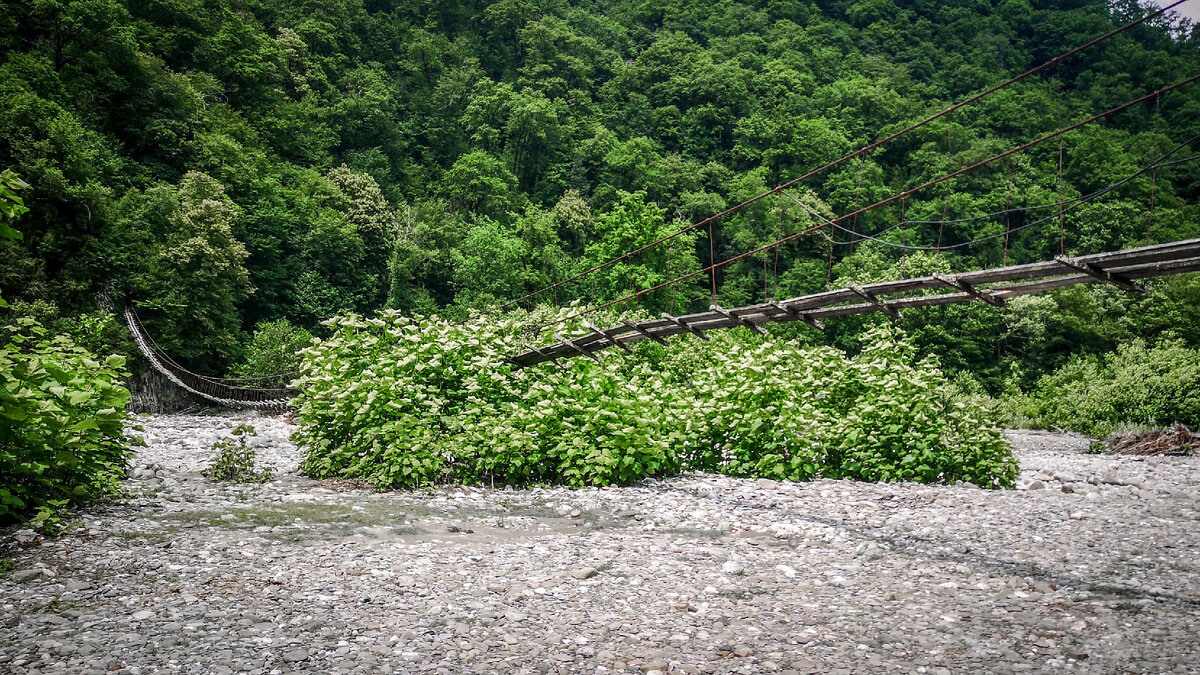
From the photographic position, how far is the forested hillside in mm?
28984

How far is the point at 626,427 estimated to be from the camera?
1004 centimetres

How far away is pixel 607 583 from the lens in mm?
6008

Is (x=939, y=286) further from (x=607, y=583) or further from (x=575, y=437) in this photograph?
(x=607, y=583)

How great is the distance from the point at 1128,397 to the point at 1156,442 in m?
6.52

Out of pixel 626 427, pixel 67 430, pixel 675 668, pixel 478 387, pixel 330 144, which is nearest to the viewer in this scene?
pixel 675 668

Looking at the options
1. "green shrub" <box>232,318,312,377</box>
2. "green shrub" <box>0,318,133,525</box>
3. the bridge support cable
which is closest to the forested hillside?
"green shrub" <box>232,318,312,377</box>

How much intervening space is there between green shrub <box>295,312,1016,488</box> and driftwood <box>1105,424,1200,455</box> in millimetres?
9307

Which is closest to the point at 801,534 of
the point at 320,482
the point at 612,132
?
the point at 320,482

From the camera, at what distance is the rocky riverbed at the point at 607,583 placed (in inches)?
177

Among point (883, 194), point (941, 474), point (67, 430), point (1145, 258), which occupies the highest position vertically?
point (883, 194)

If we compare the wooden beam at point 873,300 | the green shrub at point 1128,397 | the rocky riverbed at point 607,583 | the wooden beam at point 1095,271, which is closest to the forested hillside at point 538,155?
the green shrub at point 1128,397

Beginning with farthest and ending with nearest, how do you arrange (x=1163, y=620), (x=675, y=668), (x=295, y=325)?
(x=295, y=325) < (x=1163, y=620) < (x=675, y=668)

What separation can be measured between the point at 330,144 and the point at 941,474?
45.8 m

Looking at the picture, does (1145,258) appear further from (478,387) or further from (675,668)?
(478,387)
